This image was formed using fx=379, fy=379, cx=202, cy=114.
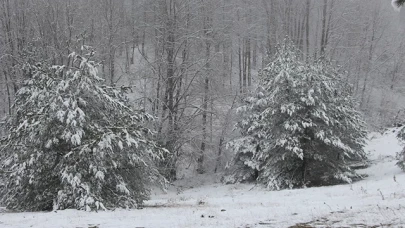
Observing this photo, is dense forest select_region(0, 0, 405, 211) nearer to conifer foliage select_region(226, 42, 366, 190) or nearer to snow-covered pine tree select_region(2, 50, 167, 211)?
conifer foliage select_region(226, 42, 366, 190)

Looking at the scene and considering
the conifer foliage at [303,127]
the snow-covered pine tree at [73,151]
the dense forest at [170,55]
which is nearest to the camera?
the snow-covered pine tree at [73,151]

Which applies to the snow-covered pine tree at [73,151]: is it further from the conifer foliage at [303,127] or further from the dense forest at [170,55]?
the dense forest at [170,55]

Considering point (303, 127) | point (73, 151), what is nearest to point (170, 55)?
point (303, 127)

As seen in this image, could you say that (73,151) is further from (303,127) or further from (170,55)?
(170,55)

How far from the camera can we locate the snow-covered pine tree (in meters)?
9.97

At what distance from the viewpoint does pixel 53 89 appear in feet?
36.1

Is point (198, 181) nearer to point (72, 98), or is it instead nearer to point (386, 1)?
point (72, 98)

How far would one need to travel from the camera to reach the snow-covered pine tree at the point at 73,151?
32.7 feet

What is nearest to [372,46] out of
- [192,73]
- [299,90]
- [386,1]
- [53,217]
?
[386,1]

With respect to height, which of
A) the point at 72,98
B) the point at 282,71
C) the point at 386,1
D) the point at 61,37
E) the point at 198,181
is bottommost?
the point at 198,181

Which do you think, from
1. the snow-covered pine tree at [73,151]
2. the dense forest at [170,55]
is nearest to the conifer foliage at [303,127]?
the dense forest at [170,55]

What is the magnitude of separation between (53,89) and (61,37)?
14347 mm

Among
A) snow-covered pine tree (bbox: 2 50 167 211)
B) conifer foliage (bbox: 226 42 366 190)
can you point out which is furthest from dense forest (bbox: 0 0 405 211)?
snow-covered pine tree (bbox: 2 50 167 211)

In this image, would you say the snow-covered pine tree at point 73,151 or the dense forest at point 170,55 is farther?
the dense forest at point 170,55
